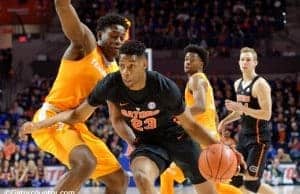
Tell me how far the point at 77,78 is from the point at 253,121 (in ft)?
8.84

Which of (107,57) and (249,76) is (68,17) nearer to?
(107,57)

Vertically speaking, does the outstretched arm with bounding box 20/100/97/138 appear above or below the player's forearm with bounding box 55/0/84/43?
below

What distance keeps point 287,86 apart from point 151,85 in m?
11.8

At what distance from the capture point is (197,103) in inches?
235

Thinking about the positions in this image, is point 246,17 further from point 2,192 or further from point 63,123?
point 63,123

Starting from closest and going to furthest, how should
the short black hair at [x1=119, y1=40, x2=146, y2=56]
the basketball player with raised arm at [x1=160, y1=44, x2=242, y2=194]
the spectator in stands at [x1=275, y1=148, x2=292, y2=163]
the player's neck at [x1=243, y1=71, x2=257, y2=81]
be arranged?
the short black hair at [x1=119, y1=40, x2=146, y2=56] < the basketball player with raised arm at [x1=160, y1=44, x2=242, y2=194] < the player's neck at [x1=243, y1=71, x2=257, y2=81] < the spectator in stands at [x1=275, y1=148, x2=292, y2=163]

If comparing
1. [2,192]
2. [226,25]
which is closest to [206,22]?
[226,25]

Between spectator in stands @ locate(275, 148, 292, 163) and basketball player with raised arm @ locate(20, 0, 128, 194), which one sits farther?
spectator in stands @ locate(275, 148, 292, 163)

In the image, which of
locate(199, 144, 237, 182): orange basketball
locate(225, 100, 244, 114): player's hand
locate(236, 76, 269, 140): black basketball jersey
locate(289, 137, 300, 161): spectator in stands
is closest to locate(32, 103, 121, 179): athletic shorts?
locate(199, 144, 237, 182): orange basketball

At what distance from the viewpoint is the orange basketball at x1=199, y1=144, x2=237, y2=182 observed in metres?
4.54

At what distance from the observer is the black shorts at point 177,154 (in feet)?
15.4

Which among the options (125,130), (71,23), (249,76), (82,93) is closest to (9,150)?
(249,76)

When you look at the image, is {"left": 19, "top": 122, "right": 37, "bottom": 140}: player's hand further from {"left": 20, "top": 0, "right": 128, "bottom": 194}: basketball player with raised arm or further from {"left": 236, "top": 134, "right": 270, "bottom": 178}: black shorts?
{"left": 236, "top": 134, "right": 270, "bottom": 178}: black shorts

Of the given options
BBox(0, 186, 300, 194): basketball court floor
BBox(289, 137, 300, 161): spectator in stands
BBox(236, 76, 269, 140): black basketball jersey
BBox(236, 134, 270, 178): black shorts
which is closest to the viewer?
BBox(236, 134, 270, 178): black shorts
